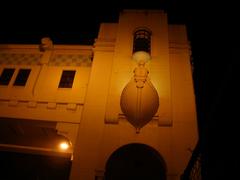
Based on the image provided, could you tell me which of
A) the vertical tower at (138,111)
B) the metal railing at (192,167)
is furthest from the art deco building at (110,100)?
the metal railing at (192,167)

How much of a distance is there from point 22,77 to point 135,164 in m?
6.07

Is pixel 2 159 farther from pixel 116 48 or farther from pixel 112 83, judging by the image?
pixel 116 48

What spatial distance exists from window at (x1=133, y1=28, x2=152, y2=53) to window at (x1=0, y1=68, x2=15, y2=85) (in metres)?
5.54

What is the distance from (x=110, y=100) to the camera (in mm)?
9156

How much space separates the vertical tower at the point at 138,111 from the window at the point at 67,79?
128cm

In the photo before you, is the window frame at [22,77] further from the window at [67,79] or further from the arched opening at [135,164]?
the arched opening at [135,164]

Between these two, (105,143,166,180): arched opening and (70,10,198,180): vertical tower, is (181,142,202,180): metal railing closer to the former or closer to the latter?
(70,10,198,180): vertical tower

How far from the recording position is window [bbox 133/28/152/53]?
1066 cm

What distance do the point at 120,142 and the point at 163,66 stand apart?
3.48 meters

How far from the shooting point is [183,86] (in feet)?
31.5

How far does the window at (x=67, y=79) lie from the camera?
10.9 metres

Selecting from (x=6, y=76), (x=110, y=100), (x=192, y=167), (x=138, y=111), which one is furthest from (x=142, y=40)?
(x=192, y=167)

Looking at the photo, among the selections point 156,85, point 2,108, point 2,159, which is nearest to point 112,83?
point 156,85

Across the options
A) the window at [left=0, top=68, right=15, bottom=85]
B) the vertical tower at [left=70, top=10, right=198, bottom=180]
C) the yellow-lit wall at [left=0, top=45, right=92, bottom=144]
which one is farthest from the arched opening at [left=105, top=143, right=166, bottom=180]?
the window at [left=0, top=68, right=15, bottom=85]
